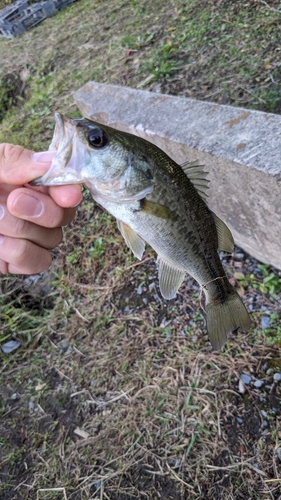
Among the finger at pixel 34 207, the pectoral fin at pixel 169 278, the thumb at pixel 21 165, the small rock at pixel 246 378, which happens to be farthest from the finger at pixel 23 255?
the small rock at pixel 246 378

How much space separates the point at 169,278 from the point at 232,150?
1093 mm

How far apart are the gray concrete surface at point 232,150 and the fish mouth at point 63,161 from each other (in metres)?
1.20

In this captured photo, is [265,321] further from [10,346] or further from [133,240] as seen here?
[10,346]

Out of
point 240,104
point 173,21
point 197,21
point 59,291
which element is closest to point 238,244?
point 240,104

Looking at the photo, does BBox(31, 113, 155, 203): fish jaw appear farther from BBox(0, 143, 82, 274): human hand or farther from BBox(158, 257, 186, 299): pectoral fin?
BBox(158, 257, 186, 299): pectoral fin

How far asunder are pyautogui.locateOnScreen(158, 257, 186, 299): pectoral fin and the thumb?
63 centimetres

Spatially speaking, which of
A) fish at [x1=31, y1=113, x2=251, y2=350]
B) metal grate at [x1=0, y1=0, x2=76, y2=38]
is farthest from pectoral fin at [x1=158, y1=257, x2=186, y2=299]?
metal grate at [x1=0, y1=0, x2=76, y2=38]

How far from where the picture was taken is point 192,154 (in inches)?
107

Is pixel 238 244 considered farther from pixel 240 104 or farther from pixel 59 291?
pixel 59 291

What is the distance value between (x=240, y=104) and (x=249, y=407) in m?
2.35

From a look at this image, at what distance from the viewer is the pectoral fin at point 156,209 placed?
1.57 meters

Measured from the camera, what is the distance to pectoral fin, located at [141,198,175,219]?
1567mm

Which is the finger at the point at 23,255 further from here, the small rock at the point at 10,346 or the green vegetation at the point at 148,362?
the small rock at the point at 10,346

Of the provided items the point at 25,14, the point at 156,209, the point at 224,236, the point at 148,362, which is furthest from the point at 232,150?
the point at 25,14
